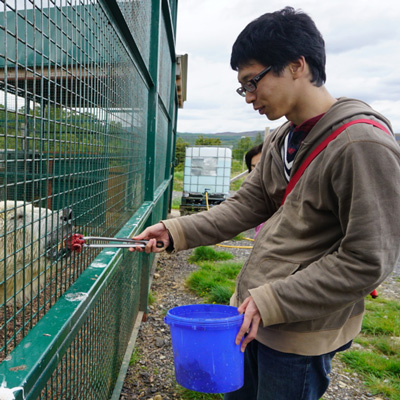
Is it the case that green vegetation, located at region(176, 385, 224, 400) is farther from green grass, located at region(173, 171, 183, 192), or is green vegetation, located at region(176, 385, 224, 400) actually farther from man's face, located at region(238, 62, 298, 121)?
green grass, located at region(173, 171, 183, 192)

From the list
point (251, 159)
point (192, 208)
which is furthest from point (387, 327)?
point (192, 208)

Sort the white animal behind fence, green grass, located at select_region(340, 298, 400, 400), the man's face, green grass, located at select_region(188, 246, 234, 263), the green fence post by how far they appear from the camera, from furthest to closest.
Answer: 1. green grass, located at select_region(188, 246, 234, 263)
2. the green fence post
3. green grass, located at select_region(340, 298, 400, 400)
4. the man's face
5. the white animal behind fence

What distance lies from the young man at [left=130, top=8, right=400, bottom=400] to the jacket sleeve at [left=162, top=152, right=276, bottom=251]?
23 cm

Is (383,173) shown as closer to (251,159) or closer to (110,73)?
(110,73)

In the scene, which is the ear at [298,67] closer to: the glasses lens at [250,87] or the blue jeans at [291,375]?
the glasses lens at [250,87]

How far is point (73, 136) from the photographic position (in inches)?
55.3

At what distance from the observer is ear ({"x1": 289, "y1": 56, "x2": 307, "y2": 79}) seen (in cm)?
149

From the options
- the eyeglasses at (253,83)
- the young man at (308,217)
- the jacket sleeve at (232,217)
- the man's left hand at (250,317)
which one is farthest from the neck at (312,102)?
the man's left hand at (250,317)

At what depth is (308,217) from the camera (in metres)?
1.48

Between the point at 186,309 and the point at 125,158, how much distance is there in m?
1.14

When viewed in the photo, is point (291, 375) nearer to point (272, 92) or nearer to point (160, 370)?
point (272, 92)

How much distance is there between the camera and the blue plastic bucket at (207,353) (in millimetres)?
1488

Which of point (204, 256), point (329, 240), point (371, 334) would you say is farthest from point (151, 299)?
point (329, 240)

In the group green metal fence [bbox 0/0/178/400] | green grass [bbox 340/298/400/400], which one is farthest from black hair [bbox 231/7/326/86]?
green grass [bbox 340/298/400/400]
